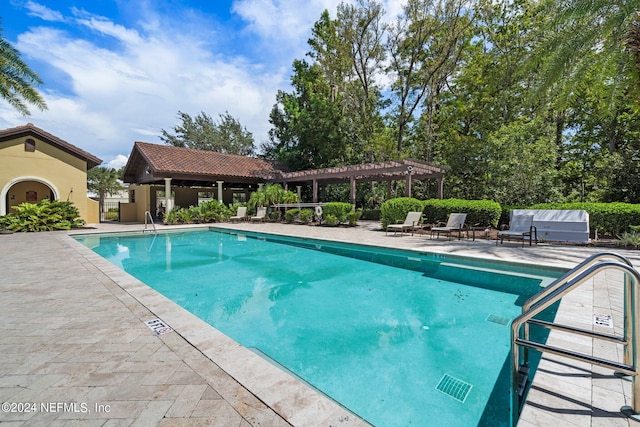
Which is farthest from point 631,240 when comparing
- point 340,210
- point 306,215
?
point 306,215

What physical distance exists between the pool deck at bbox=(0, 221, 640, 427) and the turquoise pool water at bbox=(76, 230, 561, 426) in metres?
0.70

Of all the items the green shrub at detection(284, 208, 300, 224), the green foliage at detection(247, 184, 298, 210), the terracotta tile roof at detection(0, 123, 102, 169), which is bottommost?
the green shrub at detection(284, 208, 300, 224)

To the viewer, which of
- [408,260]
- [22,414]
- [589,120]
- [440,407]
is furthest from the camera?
[589,120]

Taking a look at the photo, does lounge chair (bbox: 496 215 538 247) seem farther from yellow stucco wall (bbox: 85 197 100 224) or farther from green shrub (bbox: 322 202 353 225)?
yellow stucco wall (bbox: 85 197 100 224)

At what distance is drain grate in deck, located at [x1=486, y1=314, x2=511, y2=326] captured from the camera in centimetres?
431

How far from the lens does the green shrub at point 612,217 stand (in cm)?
961

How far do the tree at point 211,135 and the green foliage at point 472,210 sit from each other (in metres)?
30.8

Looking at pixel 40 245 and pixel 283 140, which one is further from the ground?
pixel 283 140

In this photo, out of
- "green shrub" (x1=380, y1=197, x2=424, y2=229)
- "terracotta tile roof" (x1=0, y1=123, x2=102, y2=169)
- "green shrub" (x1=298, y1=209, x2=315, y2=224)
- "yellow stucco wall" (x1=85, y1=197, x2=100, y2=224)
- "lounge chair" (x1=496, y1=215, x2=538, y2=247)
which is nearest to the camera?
"lounge chair" (x1=496, y1=215, x2=538, y2=247)

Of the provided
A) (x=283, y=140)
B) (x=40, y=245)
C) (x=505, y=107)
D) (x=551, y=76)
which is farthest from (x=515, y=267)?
(x=283, y=140)

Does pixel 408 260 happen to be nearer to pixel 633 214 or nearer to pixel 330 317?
pixel 330 317

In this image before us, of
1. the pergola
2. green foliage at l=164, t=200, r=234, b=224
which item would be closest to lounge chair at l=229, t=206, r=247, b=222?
green foliage at l=164, t=200, r=234, b=224

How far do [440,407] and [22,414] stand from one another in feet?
10.4

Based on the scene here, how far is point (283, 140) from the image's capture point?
2695 cm
